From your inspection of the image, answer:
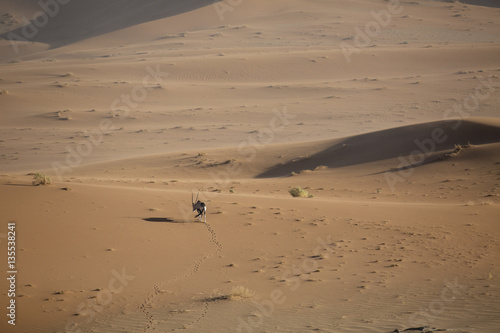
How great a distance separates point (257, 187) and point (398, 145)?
7465 millimetres

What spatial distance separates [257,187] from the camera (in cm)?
1845

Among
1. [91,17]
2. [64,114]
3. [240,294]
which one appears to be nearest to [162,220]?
[240,294]

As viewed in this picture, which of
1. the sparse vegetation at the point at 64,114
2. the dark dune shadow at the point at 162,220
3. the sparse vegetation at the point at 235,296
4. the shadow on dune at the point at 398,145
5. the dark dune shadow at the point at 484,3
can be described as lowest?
the sparse vegetation at the point at 235,296

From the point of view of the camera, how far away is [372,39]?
201 feet

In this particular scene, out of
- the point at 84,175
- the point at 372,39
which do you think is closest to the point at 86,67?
the point at 84,175

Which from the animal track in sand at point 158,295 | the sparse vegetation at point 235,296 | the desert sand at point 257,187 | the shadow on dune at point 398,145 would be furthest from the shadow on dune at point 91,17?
the sparse vegetation at point 235,296

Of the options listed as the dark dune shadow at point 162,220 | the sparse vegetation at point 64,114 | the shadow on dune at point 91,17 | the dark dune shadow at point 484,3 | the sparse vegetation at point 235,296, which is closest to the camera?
the sparse vegetation at point 235,296

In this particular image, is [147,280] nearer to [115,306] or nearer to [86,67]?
[115,306]

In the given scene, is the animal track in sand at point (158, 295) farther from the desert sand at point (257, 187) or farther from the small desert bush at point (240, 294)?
the small desert bush at point (240, 294)

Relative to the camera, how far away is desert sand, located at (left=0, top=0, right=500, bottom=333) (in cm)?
782

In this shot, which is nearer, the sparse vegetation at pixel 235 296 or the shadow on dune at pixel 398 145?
the sparse vegetation at pixel 235 296

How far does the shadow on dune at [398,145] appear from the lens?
68.8 feet

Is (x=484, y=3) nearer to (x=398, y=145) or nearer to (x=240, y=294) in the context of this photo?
(x=398, y=145)

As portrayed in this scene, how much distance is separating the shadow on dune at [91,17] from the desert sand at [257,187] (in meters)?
24.3
